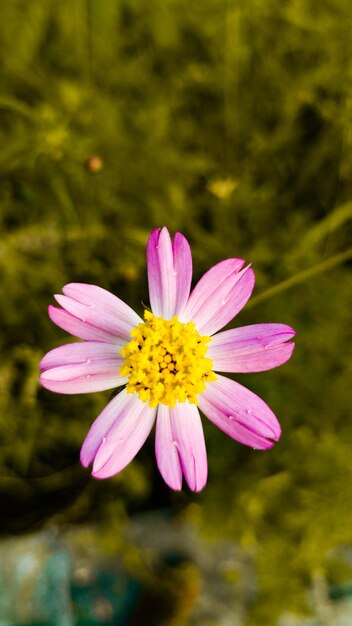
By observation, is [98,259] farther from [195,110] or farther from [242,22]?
[242,22]

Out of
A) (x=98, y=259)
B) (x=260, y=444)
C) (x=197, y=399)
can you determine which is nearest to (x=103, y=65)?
(x=98, y=259)

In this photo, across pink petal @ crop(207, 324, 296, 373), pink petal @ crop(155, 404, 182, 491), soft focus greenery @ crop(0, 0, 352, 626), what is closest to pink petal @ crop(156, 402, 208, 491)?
pink petal @ crop(155, 404, 182, 491)

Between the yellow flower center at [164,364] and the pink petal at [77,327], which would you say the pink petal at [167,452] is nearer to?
the yellow flower center at [164,364]

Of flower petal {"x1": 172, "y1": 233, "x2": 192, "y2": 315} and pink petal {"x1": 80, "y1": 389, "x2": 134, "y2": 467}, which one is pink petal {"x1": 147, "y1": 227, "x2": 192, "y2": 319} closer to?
flower petal {"x1": 172, "y1": 233, "x2": 192, "y2": 315}

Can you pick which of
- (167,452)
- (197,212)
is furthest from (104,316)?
(197,212)

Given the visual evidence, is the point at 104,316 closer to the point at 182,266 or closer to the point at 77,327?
the point at 77,327

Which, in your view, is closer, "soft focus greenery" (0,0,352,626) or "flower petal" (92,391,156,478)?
"flower petal" (92,391,156,478)
